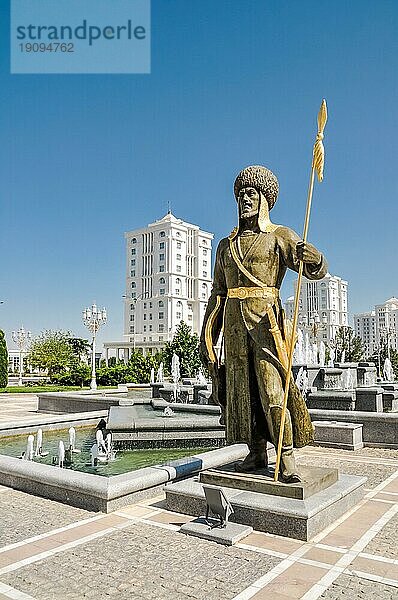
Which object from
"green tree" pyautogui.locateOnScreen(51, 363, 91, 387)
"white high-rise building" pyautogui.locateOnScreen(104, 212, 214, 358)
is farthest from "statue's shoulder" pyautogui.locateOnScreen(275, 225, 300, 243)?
"white high-rise building" pyautogui.locateOnScreen(104, 212, 214, 358)

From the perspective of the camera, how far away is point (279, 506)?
4.93 meters

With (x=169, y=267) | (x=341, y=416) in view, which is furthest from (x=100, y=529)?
(x=169, y=267)

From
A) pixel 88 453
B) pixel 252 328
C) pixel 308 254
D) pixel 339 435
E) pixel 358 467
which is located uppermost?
pixel 308 254

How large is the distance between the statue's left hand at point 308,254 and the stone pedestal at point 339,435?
5.35 meters

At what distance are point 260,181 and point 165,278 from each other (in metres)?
80.0

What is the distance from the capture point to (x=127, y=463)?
895 cm

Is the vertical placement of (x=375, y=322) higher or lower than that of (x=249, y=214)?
higher

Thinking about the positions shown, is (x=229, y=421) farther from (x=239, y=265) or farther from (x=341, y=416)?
(x=341, y=416)

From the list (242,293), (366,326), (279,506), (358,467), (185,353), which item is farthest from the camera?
(366,326)

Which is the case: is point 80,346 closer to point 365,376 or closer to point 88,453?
point 365,376

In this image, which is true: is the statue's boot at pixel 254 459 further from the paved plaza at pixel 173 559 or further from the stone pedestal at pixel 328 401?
the stone pedestal at pixel 328 401

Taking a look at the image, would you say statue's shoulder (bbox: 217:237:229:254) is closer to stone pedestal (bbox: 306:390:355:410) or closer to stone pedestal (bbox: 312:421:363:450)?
stone pedestal (bbox: 312:421:363:450)

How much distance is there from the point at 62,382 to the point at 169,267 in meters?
51.8

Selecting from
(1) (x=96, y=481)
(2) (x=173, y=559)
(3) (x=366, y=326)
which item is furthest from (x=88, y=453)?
(3) (x=366, y=326)
